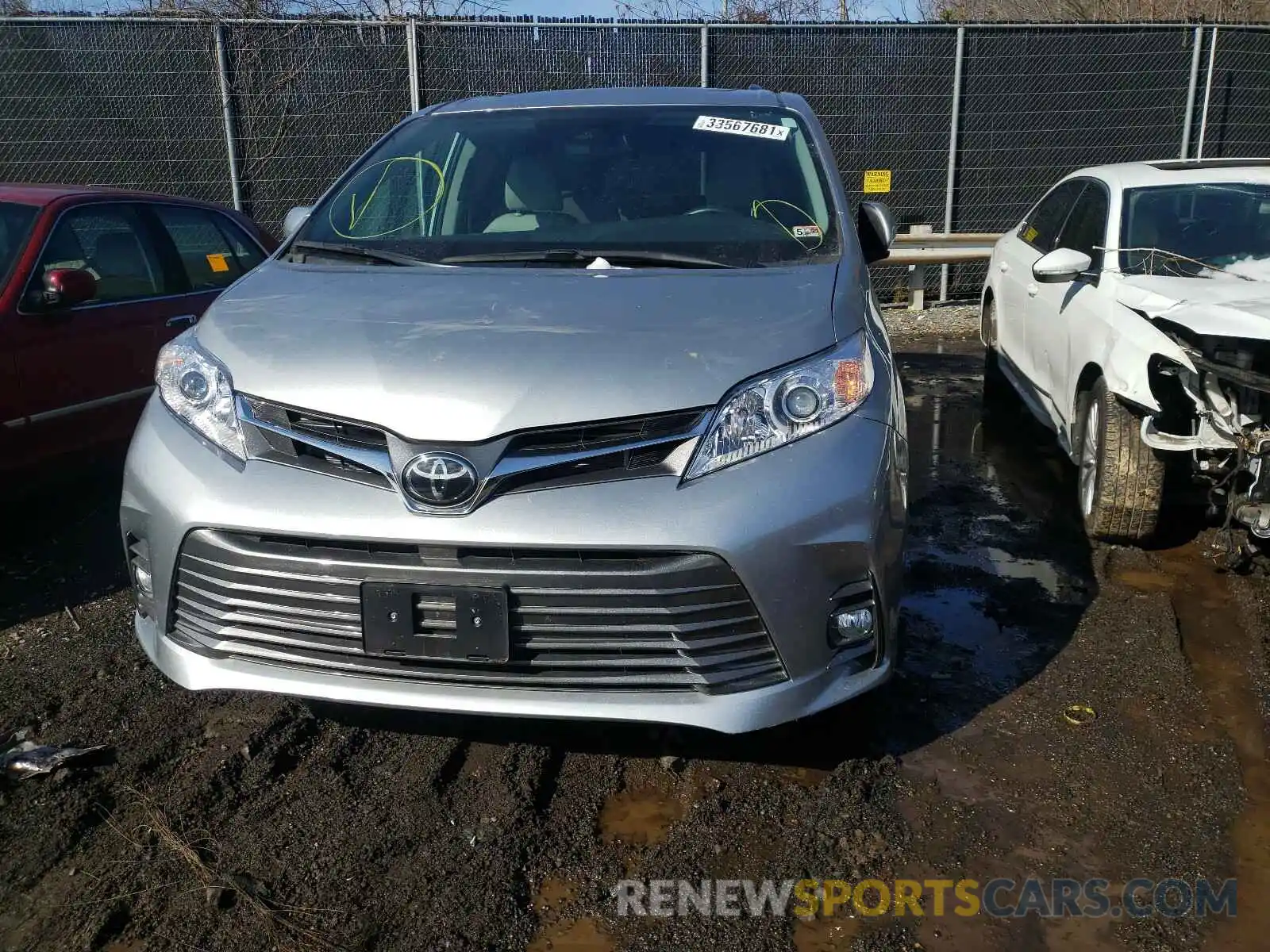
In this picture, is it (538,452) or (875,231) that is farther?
(875,231)

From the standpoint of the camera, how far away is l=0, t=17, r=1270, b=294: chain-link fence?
9977mm

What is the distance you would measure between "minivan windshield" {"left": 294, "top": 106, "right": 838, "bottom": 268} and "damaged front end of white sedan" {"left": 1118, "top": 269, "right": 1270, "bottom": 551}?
1.55 metres

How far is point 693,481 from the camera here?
2451 mm

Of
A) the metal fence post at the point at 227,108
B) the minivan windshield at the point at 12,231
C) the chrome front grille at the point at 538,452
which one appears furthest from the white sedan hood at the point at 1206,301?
the metal fence post at the point at 227,108

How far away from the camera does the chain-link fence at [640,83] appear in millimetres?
9977

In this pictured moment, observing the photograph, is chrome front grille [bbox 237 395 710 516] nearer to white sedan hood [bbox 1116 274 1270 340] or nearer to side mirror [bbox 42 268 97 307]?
white sedan hood [bbox 1116 274 1270 340]

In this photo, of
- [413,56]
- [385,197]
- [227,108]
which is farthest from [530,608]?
[227,108]

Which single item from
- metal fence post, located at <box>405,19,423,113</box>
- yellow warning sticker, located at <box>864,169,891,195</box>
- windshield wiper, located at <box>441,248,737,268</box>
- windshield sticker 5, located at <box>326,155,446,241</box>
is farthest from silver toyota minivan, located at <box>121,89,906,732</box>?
yellow warning sticker, located at <box>864,169,891,195</box>

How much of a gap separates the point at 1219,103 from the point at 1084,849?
452 inches

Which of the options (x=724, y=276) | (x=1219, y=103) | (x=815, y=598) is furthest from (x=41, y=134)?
(x=1219, y=103)

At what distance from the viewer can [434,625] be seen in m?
2.46

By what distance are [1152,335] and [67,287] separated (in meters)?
4.57

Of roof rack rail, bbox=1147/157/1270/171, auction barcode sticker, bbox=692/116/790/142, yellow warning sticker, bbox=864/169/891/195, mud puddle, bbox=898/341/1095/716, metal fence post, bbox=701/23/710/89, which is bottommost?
mud puddle, bbox=898/341/1095/716

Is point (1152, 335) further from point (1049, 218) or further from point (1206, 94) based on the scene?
point (1206, 94)
